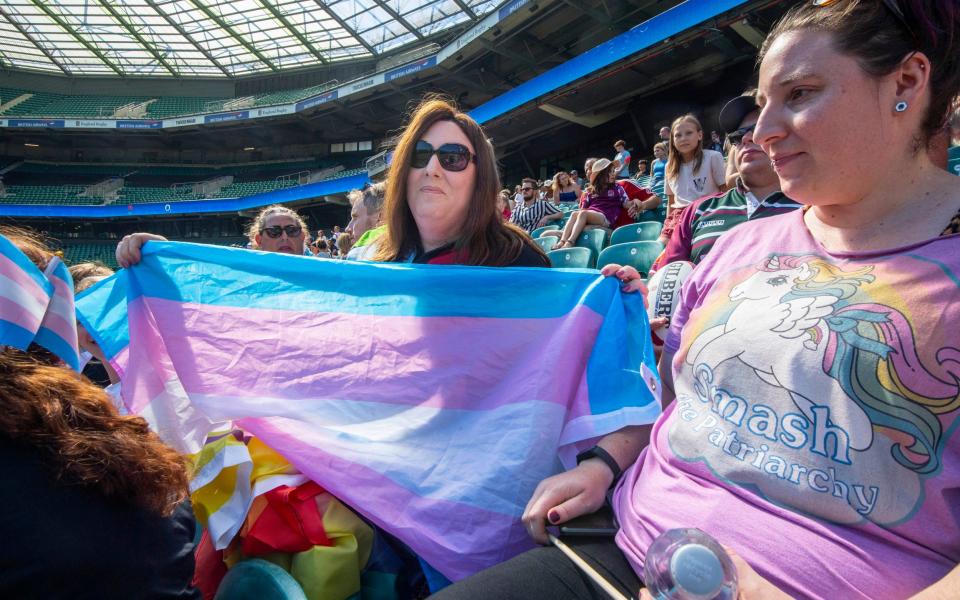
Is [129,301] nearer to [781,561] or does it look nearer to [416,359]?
[416,359]

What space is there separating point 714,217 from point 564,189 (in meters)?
6.50

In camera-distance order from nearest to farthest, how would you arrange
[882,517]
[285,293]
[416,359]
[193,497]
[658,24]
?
[882,517] → [193,497] → [416,359] → [285,293] → [658,24]

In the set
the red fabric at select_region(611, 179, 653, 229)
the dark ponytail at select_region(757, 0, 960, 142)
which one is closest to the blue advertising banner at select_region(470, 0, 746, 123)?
the red fabric at select_region(611, 179, 653, 229)

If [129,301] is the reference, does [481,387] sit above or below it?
below

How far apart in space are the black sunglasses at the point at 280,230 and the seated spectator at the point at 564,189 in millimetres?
5128

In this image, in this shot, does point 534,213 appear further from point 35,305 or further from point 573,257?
point 35,305

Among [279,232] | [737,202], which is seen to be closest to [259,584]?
[737,202]

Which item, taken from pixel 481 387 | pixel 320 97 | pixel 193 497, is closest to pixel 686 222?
pixel 481 387

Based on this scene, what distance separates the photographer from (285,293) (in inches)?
70.6

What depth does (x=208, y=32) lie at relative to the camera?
73.2 feet

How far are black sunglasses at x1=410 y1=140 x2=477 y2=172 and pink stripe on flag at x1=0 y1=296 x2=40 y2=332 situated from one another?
126 cm

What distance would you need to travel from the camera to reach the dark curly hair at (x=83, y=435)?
2.68 ft

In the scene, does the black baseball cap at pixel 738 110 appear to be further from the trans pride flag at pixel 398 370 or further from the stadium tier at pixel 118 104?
the stadium tier at pixel 118 104

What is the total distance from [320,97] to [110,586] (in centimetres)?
2224
